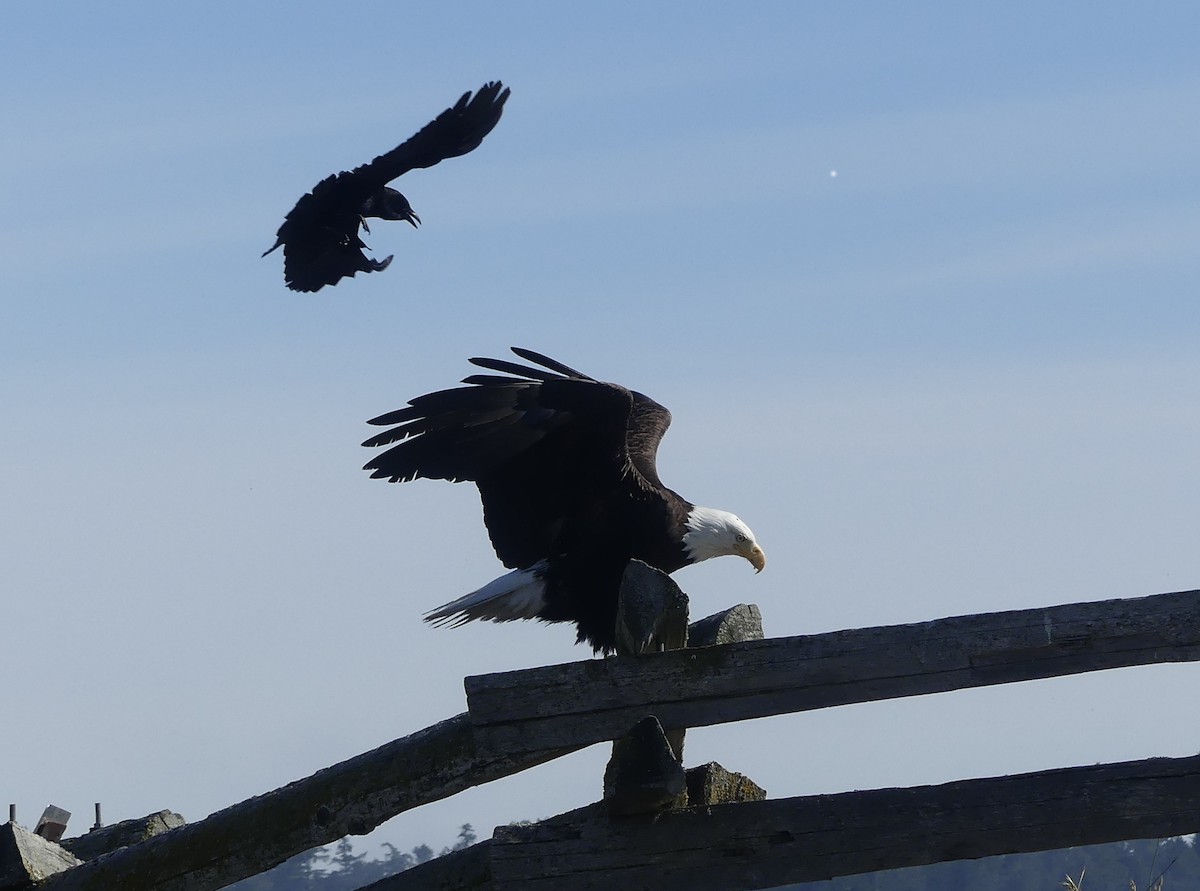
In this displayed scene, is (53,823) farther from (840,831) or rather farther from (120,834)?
(840,831)

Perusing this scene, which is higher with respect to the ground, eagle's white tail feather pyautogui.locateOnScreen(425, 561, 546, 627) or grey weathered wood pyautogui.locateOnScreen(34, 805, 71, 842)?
eagle's white tail feather pyautogui.locateOnScreen(425, 561, 546, 627)

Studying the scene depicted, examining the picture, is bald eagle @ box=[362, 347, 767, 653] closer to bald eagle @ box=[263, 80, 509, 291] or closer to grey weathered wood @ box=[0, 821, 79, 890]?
bald eagle @ box=[263, 80, 509, 291]

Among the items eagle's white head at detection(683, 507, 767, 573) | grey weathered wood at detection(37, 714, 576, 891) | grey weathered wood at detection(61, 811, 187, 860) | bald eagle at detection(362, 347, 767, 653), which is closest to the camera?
grey weathered wood at detection(37, 714, 576, 891)

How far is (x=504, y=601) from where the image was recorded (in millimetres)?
7238

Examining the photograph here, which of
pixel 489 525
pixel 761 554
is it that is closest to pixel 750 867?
pixel 489 525

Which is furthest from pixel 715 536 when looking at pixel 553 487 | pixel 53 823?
pixel 53 823

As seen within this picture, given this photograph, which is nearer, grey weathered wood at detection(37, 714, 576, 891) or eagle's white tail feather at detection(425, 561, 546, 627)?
grey weathered wood at detection(37, 714, 576, 891)

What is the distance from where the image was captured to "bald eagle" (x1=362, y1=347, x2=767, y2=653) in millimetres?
6578

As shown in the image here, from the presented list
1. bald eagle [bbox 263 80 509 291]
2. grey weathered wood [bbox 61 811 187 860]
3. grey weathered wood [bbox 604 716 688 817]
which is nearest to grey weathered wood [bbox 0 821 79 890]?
grey weathered wood [bbox 61 811 187 860]

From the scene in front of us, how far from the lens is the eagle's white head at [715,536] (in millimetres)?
7391

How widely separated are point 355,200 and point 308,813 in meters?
Result: 3.40

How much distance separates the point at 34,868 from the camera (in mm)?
4484

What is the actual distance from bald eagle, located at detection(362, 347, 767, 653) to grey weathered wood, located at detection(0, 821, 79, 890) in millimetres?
2322

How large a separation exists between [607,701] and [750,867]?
0.48 meters
